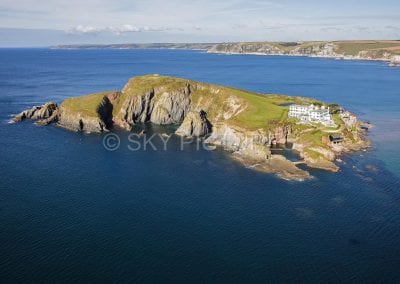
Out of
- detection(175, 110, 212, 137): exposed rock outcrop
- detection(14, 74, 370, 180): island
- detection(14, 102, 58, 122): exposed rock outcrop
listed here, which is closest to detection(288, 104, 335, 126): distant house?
detection(14, 74, 370, 180): island

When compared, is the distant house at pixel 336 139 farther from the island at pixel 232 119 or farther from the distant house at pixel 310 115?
the distant house at pixel 310 115

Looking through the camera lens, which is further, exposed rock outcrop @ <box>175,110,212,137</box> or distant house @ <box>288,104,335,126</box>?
exposed rock outcrop @ <box>175,110,212,137</box>

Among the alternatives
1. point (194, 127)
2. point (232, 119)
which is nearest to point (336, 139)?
point (232, 119)

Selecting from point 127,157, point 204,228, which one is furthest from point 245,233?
point 127,157

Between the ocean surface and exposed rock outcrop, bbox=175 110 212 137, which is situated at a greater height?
exposed rock outcrop, bbox=175 110 212 137

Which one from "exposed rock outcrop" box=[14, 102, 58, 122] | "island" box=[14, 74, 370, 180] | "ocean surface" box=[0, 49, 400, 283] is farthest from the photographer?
"exposed rock outcrop" box=[14, 102, 58, 122]

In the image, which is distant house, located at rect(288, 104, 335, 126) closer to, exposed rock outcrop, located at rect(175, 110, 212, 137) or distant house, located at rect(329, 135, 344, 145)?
distant house, located at rect(329, 135, 344, 145)

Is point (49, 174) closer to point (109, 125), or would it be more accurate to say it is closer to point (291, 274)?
point (109, 125)

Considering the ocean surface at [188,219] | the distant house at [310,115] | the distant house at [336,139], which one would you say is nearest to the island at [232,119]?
the distant house at [310,115]
